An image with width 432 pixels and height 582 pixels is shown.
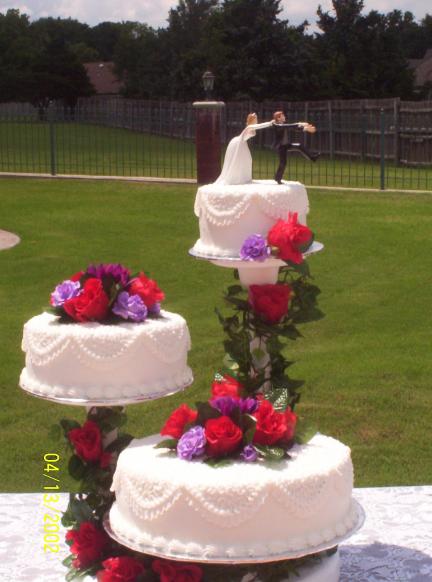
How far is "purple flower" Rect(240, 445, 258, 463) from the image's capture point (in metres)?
3.90

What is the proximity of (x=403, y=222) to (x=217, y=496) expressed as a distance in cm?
1212

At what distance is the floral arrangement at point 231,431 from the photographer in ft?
12.8

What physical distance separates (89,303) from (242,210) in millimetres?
888

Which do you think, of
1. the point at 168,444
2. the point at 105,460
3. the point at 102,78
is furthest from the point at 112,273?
the point at 102,78

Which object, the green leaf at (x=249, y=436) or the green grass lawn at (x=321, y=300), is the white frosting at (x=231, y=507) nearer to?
the green leaf at (x=249, y=436)

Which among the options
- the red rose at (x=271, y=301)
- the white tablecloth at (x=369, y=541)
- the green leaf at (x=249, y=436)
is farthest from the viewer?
the white tablecloth at (x=369, y=541)

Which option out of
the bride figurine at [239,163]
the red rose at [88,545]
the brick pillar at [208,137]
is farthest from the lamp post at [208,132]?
the red rose at [88,545]

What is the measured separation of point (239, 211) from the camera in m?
4.89

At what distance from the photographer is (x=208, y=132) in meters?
18.5

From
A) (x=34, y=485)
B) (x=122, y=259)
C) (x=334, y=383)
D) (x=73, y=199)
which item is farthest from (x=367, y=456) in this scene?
(x=73, y=199)

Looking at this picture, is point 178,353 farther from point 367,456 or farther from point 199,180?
point 199,180

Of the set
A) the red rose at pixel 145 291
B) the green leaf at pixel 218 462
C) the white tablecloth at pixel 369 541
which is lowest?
the white tablecloth at pixel 369 541

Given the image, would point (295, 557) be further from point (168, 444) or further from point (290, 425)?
point (168, 444)

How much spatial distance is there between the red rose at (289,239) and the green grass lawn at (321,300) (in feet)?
8.25
